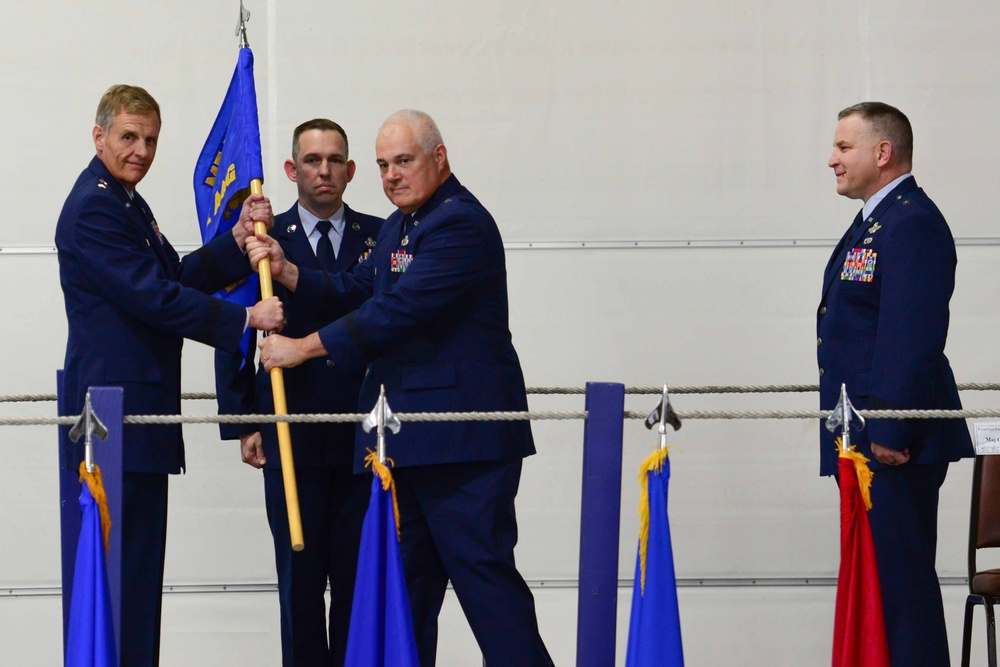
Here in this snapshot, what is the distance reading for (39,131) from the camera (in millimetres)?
4094

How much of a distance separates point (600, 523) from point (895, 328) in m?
0.79

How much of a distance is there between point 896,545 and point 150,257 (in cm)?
176

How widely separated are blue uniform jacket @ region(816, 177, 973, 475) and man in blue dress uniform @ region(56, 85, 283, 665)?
1297 mm

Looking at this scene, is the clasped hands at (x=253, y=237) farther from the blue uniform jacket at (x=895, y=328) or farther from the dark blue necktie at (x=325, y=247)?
the blue uniform jacket at (x=895, y=328)

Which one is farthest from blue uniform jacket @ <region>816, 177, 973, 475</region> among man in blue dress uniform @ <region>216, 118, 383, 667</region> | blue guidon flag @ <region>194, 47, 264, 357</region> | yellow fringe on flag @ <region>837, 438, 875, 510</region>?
blue guidon flag @ <region>194, 47, 264, 357</region>

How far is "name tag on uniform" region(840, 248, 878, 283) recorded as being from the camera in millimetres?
2867

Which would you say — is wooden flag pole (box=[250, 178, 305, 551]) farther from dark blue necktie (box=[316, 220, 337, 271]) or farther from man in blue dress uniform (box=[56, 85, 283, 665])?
dark blue necktie (box=[316, 220, 337, 271])

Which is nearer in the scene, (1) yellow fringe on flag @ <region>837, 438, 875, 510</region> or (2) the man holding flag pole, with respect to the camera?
(1) yellow fringe on flag @ <region>837, 438, 875, 510</region>

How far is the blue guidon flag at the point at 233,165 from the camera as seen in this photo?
10.3 ft

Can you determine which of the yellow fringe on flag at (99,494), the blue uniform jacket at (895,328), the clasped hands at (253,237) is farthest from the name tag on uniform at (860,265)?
the yellow fringe on flag at (99,494)

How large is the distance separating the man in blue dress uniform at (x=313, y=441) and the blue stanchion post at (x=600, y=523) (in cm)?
87

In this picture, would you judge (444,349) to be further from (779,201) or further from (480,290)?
(779,201)

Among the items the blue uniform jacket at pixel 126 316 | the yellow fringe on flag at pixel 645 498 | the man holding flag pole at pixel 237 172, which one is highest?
the man holding flag pole at pixel 237 172

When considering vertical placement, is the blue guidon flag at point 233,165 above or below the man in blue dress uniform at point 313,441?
above
